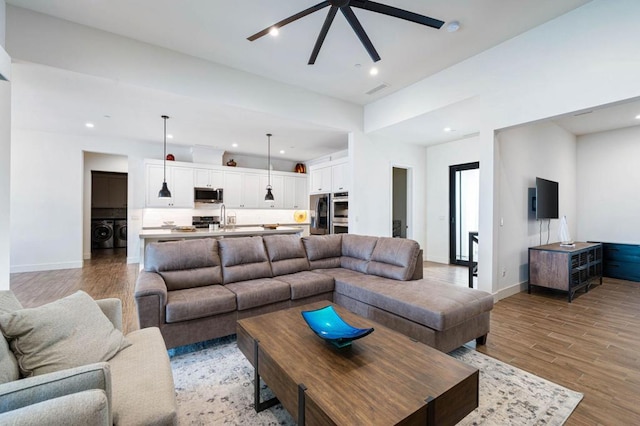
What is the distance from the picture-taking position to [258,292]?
111 inches

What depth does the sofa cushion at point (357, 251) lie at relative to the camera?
12.2ft

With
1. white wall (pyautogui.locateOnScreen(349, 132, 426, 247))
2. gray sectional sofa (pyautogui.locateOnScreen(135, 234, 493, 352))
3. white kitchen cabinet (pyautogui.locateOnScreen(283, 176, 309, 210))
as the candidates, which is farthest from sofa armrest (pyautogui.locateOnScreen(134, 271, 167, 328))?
white kitchen cabinet (pyautogui.locateOnScreen(283, 176, 309, 210))

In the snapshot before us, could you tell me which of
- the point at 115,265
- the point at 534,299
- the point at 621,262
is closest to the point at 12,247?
the point at 115,265

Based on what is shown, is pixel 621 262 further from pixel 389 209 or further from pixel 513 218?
pixel 389 209

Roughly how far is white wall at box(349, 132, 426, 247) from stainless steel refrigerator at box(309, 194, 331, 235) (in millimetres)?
1251

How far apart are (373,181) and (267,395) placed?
443 cm

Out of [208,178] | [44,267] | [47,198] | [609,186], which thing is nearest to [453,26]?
[609,186]

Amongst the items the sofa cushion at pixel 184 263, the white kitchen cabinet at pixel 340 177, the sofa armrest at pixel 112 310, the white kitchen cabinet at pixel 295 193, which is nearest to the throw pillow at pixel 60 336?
the sofa armrest at pixel 112 310

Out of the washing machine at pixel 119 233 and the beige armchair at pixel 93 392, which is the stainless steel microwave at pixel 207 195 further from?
the beige armchair at pixel 93 392

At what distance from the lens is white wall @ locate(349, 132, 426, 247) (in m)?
5.41

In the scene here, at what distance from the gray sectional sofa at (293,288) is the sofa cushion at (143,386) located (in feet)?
2.72

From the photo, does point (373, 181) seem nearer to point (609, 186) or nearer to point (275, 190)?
point (275, 190)

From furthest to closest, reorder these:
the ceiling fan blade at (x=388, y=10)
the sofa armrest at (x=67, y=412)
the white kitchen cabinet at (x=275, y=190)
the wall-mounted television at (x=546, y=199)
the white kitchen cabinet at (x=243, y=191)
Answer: the white kitchen cabinet at (x=275, y=190)
the white kitchen cabinet at (x=243, y=191)
the wall-mounted television at (x=546, y=199)
the ceiling fan blade at (x=388, y=10)
the sofa armrest at (x=67, y=412)

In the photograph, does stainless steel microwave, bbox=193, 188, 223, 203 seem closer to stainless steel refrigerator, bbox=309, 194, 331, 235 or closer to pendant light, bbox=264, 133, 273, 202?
pendant light, bbox=264, 133, 273, 202
